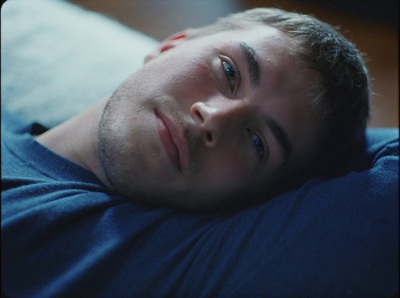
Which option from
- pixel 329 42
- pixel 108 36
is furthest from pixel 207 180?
pixel 108 36

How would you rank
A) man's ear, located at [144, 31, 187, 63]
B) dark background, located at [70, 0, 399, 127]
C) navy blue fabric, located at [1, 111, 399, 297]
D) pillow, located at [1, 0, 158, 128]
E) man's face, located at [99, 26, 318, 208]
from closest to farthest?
navy blue fabric, located at [1, 111, 399, 297], man's face, located at [99, 26, 318, 208], man's ear, located at [144, 31, 187, 63], pillow, located at [1, 0, 158, 128], dark background, located at [70, 0, 399, 127]

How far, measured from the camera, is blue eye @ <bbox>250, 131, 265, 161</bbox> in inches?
28.5

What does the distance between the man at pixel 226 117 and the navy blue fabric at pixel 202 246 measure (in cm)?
8

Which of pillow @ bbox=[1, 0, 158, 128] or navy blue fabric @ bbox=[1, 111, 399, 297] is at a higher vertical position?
pillow @ bbox=[1, 0, 158, 128]

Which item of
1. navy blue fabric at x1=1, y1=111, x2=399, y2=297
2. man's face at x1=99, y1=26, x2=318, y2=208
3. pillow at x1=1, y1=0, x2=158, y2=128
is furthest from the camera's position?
pillow at x1=1, y1=0, x2=158, y2=128

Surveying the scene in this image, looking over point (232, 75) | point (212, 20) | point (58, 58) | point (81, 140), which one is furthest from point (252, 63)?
point (212, 20)

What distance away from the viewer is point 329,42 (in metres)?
0.78

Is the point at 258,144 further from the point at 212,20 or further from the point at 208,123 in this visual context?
the point at 212,20

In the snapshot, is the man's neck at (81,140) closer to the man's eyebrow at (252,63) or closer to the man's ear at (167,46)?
the man's ear at (167,46)

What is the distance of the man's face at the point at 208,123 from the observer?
676 millimetres

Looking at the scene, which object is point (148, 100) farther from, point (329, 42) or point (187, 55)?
point (329, 42)

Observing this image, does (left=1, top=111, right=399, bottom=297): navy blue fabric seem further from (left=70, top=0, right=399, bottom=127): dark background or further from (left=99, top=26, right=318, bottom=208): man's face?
(left=70, top=0, right=399, bottom=127): dark background

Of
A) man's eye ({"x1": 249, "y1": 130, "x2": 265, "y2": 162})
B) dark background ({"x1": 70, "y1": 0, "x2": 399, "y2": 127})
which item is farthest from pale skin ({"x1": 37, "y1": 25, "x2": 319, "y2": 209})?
dark background ({"x1": 70, "y1": 0, "x2": 399, "y2": 127})

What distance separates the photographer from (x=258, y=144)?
729 mm
